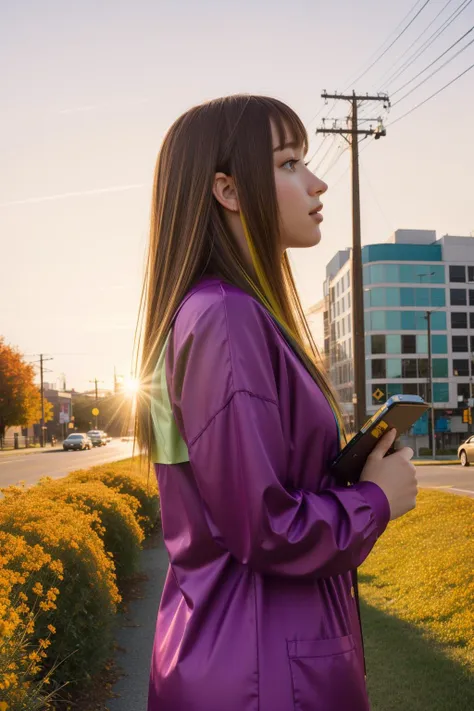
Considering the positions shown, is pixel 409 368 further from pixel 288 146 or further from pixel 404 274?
pixel 288 146

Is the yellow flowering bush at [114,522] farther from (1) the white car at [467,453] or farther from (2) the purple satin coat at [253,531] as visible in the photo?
(1) the white car at [467,453]

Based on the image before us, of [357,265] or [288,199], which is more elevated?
[357,265]

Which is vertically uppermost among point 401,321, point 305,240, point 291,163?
point 401,321

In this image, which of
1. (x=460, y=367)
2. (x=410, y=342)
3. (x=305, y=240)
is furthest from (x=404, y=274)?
(x=305, y=240)

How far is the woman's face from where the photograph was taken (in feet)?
5.31

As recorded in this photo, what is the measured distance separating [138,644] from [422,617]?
8.01 feet

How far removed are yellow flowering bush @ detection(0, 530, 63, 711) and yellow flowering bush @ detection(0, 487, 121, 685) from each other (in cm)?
23

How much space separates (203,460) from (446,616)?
5.56 metres

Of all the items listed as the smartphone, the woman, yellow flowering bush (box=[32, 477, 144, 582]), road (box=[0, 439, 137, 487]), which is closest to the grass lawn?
yellow flowering bush (box=[32, 477, 144, 582])

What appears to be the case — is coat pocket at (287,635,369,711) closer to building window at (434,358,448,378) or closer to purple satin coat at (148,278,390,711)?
purple satin coat at (148,278,390,711)

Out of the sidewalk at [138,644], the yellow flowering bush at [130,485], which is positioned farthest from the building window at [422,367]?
the sidewalk at [138,644]

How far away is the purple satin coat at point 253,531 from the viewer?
1.26 meters

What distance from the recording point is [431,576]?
7.23m

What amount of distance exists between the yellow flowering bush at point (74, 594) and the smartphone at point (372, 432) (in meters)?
3.43
